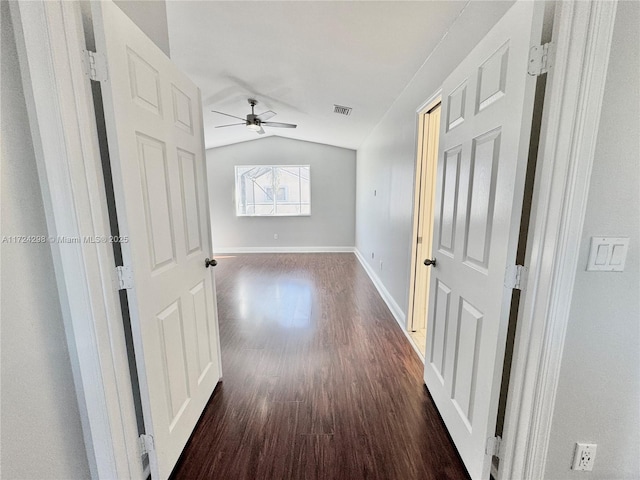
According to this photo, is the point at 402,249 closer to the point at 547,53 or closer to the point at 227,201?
the point at 547,53

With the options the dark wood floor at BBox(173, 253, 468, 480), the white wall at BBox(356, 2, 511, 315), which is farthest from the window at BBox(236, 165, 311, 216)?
the dark wood floor at BBox(173, 253, 468, 480)

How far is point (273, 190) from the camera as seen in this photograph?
6.45m

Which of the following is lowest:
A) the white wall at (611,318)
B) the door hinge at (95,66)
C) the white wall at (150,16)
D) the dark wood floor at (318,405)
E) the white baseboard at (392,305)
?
the dark wood floor at (318,405)

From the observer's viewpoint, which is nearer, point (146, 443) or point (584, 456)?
point (584, 456)

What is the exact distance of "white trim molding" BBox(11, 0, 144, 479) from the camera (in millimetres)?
784

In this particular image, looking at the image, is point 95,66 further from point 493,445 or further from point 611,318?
point 493,445

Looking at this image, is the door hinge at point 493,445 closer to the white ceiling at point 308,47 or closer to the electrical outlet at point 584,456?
the electrical outlet at point 584,456

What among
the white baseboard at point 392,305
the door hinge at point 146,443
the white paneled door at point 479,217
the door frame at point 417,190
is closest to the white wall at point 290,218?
the white baseboard at point 392,305

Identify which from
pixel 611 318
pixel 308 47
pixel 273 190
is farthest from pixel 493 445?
pixel 273 190

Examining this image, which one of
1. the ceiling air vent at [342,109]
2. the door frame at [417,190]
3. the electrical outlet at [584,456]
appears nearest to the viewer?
the electrical outlet at [584,456]

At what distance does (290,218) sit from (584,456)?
5.85 meters

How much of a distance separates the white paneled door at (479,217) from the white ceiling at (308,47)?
2.00ft

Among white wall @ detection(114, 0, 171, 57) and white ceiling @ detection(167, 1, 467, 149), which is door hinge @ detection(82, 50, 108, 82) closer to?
white wall @ detection(114, 0, 171, 57)

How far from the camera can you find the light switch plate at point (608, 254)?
0.86 m
